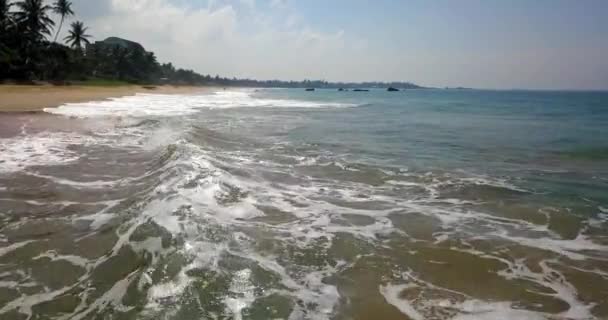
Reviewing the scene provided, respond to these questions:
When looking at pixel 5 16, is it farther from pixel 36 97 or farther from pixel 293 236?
pixel 293 236

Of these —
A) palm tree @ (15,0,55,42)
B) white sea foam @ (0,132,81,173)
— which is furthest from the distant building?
white sea foam @ (0,132,81,173)

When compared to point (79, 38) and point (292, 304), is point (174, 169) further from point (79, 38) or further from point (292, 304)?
point (79, 38)

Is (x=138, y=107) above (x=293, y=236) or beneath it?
above

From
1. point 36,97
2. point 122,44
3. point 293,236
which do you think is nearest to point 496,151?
point 293,236

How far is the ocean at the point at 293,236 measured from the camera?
4133 millimetres

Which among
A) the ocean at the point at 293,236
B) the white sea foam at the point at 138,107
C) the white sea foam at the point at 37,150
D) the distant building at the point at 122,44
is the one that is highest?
the distant building at the point at 122,44

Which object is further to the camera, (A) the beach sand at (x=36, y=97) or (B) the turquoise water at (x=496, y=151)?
(A) the beach sand at (x=36, y=97)

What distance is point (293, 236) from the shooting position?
5.98 metres

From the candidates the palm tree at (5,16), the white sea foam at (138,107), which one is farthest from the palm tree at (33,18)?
the white sea foam at (138,107)

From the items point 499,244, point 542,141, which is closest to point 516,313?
point 499,244

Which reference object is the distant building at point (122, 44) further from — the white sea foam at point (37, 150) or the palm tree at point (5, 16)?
the white sea foam at point (37, 150)

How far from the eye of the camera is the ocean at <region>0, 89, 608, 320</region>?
4133 mm

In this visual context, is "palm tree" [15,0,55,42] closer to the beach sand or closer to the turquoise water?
the beach sand

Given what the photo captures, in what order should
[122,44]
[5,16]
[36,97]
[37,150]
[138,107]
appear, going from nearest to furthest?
[37,150], [138,107], [36,97], [5,16], [122,44]
